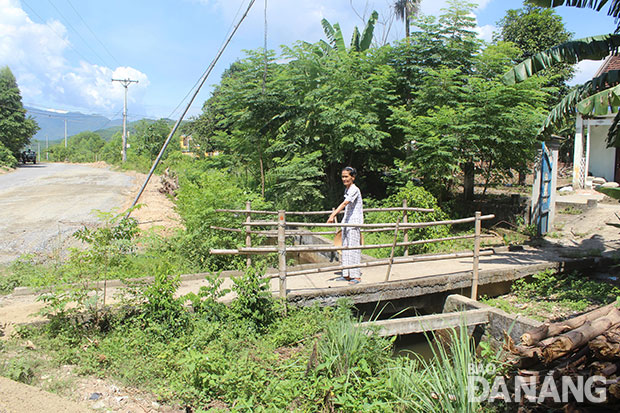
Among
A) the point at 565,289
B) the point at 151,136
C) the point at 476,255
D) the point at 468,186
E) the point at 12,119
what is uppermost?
the point at 12,119

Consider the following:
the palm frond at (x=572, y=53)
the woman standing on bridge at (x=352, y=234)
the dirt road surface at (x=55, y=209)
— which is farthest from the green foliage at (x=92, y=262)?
the palm frond at (x=572, y=53)

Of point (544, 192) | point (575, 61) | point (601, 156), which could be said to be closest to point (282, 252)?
point (575, 61)

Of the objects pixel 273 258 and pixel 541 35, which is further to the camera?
pixel 541 35

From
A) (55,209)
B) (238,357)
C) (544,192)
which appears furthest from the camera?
(55,209)

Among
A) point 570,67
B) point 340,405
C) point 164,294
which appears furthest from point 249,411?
point 570,67

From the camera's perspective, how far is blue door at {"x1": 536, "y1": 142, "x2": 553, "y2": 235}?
10141mm

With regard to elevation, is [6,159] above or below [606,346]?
above

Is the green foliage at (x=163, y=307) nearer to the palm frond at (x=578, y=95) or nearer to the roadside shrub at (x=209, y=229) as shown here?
the roadside shrub at (x=209, y=229)

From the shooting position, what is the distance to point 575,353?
350 centimetres

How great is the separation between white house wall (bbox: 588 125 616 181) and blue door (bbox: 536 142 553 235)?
9.95 metres

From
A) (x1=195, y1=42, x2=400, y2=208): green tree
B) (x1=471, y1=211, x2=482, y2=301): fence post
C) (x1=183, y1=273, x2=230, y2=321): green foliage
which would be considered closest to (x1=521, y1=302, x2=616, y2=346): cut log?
(x1=471, y1=211, x2=482, y2=301): fence post

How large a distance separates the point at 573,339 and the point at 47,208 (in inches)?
608

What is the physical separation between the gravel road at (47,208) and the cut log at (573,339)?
30.4 feet

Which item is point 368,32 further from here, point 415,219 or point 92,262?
point 92,262
